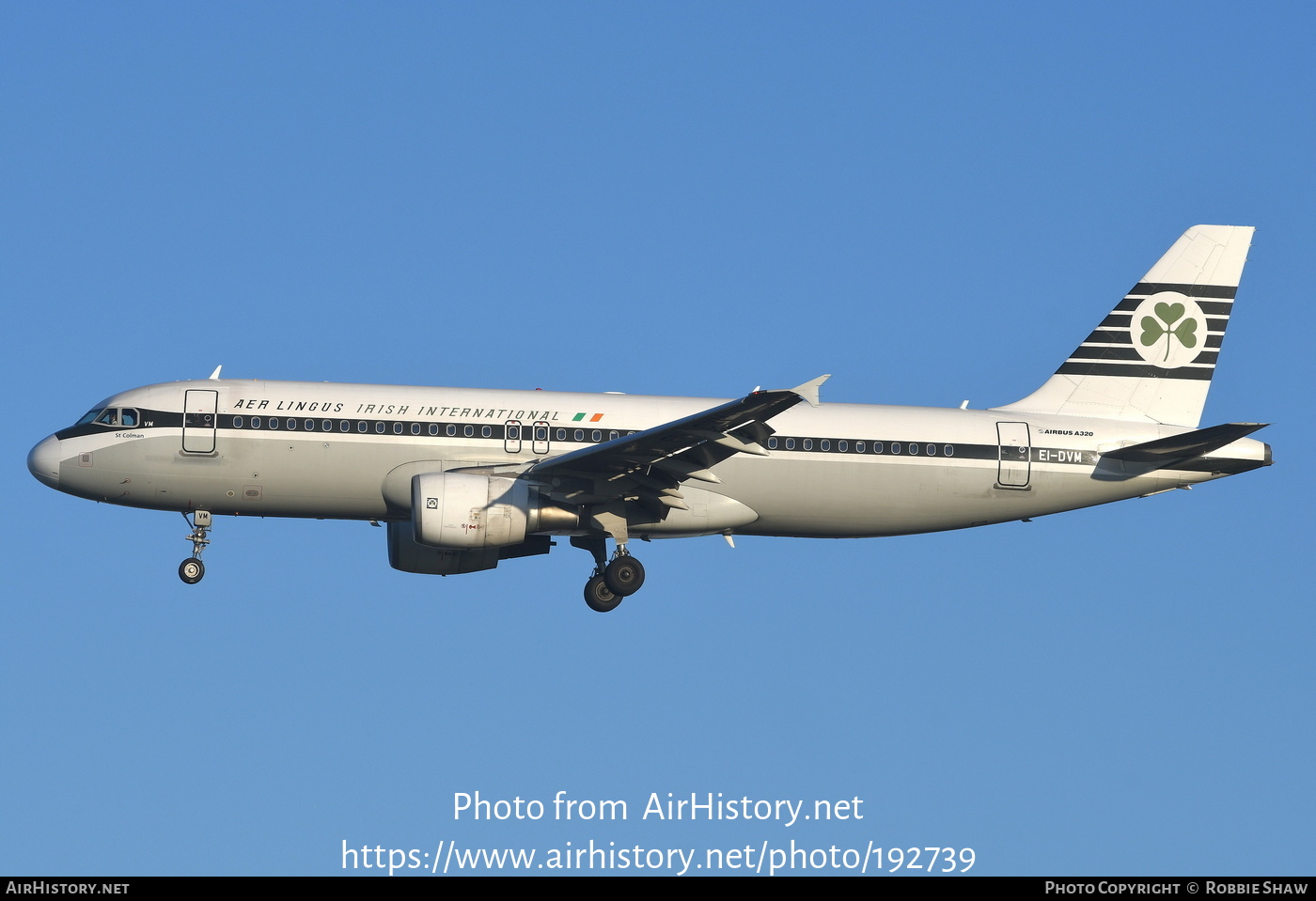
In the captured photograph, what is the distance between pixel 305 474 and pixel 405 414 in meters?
2.31

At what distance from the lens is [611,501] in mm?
34156

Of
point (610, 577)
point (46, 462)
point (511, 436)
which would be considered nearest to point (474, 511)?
point (511, 436)

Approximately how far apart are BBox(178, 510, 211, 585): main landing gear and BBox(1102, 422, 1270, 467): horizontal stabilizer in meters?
18.7

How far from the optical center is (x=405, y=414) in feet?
113

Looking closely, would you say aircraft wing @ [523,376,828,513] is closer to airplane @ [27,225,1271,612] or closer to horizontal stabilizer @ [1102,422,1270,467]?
airplane @ [27,225,1271,612]

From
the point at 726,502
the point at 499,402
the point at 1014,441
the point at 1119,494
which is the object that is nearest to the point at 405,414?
the point at 499,402

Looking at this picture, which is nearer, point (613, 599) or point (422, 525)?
point (422, 525)

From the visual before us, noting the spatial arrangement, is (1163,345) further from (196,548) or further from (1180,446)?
(196,548)

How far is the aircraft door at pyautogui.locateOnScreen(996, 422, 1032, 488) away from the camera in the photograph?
3559 centimetres

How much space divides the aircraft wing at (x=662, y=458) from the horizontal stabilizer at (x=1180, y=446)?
311 inches

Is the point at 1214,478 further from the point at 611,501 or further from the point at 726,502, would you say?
the point at 611,501

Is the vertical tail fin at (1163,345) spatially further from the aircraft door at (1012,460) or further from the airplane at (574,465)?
the aircraft door at (1012,460)

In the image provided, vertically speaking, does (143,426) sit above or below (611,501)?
above

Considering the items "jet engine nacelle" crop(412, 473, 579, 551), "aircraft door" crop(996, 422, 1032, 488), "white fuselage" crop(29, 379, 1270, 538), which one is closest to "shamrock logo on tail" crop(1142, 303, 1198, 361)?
"white fuselage" crop(29, 379, 1270, 538)
